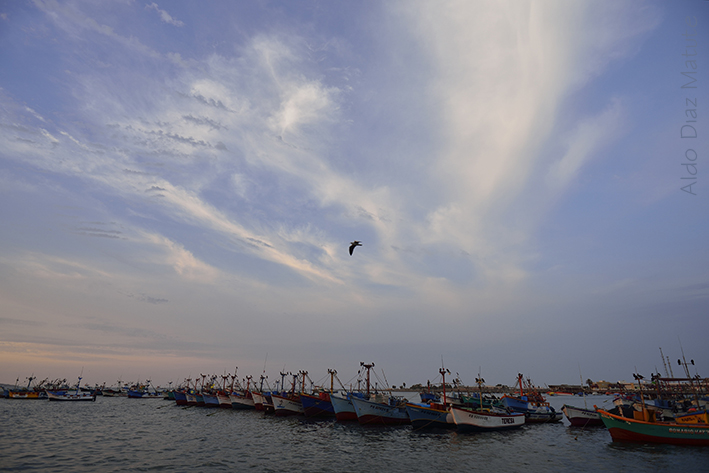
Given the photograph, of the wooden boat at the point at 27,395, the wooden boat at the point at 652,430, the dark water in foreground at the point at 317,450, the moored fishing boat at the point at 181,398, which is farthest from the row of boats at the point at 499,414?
the wooden boat at the point at 27,395

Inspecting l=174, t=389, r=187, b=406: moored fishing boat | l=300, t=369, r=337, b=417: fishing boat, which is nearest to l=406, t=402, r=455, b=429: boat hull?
l=300, t=369, r=337, b=417: fishing boat

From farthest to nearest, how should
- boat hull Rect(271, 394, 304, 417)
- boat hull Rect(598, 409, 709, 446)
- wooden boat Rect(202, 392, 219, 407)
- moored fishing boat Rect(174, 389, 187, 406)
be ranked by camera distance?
moored fishing boat Rect(174, 389, 187, 406) < wooden boat Rect(202, 392, 219, 407) < boat hull Rect(271, 394, 304, 417) < boat hull Rect(598, 409, 709, 446)

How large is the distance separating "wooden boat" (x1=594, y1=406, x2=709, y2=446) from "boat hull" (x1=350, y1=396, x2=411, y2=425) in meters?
25.4

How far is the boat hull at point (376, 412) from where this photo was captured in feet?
155

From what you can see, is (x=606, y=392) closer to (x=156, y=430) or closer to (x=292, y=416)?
(x=292, y=416)

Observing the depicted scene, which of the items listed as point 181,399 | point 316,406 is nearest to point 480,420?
point 316,406

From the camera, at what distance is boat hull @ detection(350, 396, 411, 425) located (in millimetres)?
47312

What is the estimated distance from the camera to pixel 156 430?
42.7 metres

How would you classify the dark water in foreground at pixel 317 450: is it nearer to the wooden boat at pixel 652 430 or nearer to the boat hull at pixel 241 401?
the wooden boat at pixel 652 430

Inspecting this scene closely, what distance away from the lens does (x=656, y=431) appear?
31125mm

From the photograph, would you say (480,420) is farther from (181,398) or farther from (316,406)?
(181,398)

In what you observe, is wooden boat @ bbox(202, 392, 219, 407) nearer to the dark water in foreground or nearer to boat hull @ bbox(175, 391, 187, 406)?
boat hull @ bbox(175, 391, 187, 406)

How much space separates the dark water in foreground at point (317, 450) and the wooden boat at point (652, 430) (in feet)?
2.50

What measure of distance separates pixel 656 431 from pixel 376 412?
3039 centimetres
